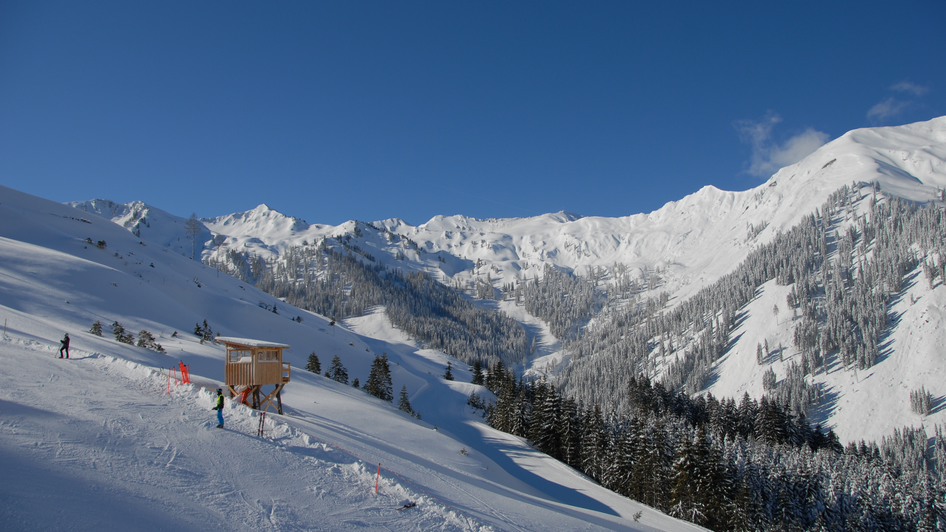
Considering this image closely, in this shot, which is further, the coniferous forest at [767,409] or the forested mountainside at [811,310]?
the forested mountainside at [811,310]

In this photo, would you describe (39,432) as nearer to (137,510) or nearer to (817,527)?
(137,510)

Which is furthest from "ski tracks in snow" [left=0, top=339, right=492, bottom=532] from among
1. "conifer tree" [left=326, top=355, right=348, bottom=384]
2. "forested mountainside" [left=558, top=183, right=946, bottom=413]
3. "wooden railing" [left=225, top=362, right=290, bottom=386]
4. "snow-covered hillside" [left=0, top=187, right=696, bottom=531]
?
"forested mountainside" [left=558, top=183, right=946, bottom=413]

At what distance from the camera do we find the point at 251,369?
2555cm

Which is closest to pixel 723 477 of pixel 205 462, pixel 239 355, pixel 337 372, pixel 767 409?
pixel 239 355

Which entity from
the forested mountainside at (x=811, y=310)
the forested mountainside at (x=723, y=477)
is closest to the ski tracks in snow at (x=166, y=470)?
the forested mountainside at (x=723, y=477)

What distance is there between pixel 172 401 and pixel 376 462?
838cm

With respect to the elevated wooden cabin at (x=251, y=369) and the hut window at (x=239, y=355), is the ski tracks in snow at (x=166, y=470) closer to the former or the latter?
the elevated wooden cabin at (x=251, y=369)

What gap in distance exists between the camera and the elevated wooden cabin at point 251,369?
84.0ft

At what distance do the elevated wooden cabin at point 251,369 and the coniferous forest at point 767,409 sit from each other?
36168mm

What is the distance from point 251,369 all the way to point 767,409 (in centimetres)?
8181

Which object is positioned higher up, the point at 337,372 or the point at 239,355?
the point at 239,355

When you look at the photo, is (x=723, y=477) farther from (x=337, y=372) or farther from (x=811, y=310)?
(x=811, y=310)

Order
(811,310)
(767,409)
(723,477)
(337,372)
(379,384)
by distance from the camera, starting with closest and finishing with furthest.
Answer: (723,477), (379,384), (337,372), (767,409), (811,310)

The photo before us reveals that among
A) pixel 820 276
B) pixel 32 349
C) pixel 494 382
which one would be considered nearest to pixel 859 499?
pixel 494 382
